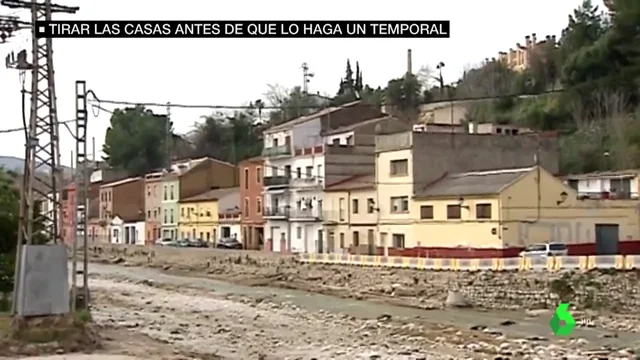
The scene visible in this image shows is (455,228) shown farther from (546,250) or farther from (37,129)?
(37,129)

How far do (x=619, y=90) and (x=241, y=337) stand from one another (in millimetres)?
38150

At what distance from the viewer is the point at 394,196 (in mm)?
53500

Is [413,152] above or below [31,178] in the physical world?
above

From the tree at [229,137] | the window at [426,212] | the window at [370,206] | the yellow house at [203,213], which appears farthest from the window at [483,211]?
the tree at [229,137]

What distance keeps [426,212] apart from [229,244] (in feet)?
88.7

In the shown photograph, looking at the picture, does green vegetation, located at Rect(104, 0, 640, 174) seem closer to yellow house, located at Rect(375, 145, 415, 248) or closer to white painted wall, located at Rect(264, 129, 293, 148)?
white painted wall, located at Rect(264, 129, 293, 148)

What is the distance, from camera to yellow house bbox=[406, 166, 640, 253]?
4488 cm

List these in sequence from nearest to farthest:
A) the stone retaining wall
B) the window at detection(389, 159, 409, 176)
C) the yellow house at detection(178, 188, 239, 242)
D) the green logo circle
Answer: the green logo circle < the stone retaining wall < the window at detection(389, 159, 409, 176) < the yellow house at detection(178, 188, 239, 242)

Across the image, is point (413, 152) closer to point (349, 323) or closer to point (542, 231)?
point (542, 231)

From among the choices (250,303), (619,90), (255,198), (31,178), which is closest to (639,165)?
(619,90)

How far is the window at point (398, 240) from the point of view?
52.4 meters

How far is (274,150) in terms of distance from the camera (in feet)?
234

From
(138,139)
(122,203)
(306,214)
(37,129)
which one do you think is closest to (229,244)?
(306,214)

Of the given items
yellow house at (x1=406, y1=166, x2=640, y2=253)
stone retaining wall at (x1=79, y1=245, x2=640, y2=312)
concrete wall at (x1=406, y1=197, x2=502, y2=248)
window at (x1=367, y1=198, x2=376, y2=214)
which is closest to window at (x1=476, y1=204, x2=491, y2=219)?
yellow house at (x1=406, y1=166, x2=640, y2=253)
